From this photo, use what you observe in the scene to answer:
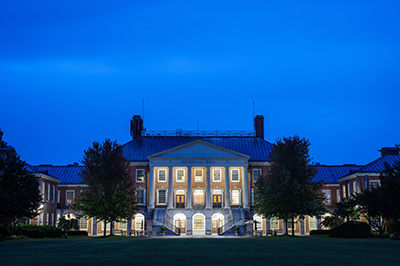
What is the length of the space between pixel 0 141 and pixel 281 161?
114ft

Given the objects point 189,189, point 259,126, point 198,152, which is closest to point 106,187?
point 189,189

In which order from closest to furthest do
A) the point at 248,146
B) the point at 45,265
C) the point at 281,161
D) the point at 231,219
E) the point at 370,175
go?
the point at 45,265 → the point at 281,161 → the point at 370,175 → the point at 231,219 → the point at 248,146

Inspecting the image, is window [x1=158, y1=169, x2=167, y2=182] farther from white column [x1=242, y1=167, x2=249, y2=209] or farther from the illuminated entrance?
white column [x1=242, y1=167, x2=249, y2=209]

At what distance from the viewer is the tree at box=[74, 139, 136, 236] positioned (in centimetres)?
4734

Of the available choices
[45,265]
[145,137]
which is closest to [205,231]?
[145,137]

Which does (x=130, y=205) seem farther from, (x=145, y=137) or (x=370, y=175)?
(x=370, y=175)

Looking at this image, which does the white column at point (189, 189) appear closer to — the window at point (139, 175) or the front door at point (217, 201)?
the front door at point (217, 201)

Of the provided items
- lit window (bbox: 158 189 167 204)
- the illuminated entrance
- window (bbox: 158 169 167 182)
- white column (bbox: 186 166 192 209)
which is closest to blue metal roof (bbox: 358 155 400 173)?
the illuminated entrance

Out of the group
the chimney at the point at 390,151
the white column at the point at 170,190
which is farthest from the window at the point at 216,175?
the chimney at the point at 390,151

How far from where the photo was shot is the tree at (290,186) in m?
45.7

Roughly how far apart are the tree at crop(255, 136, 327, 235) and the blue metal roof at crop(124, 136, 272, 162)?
1760 centimetres

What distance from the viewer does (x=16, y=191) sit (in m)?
40.6

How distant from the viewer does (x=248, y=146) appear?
68875mm

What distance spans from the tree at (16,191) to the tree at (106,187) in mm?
6727
